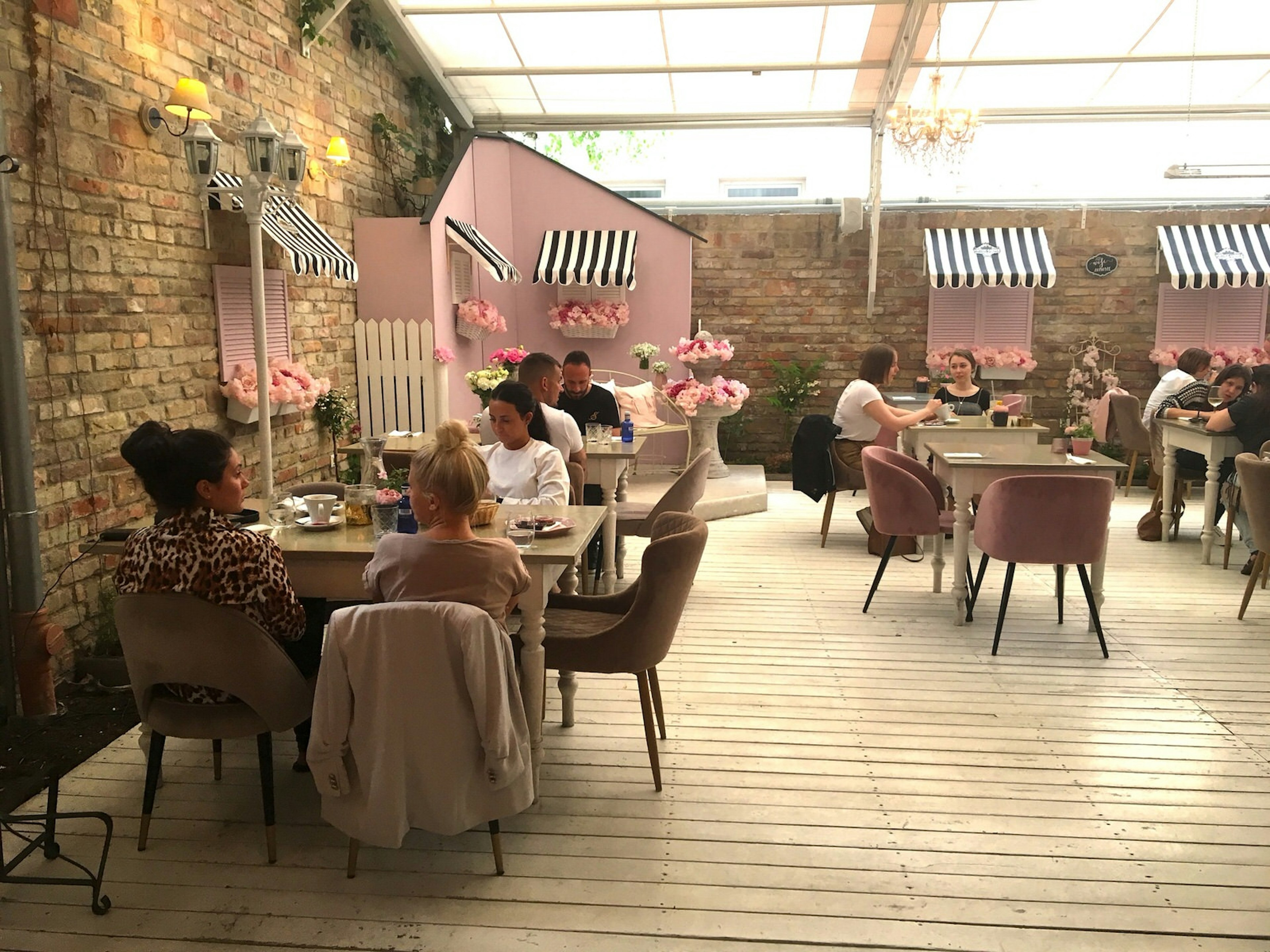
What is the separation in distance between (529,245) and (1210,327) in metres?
7.16

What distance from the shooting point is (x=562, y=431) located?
5.09m

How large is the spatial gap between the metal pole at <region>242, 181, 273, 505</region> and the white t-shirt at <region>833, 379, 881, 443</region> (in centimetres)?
373

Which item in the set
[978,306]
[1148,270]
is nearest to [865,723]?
[978,306]

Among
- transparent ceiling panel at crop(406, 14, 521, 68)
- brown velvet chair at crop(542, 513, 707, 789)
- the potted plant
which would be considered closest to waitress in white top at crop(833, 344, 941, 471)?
the potted plant

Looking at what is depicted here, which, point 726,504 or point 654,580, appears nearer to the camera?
point 654,580

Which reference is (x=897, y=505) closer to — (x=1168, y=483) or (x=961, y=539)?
(x=961, y=539)

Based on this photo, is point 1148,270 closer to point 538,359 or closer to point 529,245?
point 529,245

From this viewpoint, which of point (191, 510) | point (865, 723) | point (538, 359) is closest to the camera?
point (191, 510)

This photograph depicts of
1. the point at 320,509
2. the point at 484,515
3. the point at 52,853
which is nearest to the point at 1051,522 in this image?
the point at 484,515

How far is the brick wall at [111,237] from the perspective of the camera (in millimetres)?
4328

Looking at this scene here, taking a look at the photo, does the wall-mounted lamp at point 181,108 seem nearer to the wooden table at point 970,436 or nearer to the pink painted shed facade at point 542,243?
the pink painted shed facade at point 542,243

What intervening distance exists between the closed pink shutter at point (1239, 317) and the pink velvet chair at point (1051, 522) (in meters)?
7.22

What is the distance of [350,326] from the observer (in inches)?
313

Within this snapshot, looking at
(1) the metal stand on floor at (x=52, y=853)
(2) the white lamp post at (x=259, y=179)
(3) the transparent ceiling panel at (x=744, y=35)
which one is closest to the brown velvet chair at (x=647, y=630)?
(1) the metal stand on floor at (x=52, y=853)
